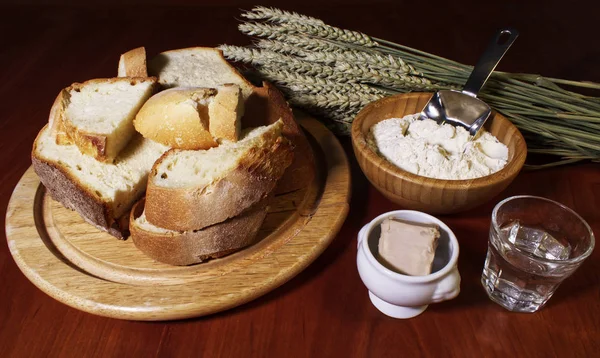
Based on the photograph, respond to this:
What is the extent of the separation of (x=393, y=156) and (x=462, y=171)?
22 centimetres

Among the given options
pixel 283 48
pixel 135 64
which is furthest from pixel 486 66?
pixel 135 64

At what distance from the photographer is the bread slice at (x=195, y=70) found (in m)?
1.94

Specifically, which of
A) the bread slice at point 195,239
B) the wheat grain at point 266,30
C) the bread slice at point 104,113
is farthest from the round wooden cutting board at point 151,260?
the wheat grain at point 266,30

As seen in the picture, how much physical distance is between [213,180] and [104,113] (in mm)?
534

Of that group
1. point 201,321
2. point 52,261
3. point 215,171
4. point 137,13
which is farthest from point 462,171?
point 137,13

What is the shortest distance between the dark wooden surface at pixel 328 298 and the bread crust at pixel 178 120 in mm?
536

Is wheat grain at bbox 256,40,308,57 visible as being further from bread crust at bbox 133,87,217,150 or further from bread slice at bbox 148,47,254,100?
bread crust at bbox 133,87,217,150

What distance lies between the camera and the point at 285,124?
1767 mm

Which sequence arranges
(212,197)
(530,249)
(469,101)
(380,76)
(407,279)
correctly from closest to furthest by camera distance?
(407,279) < (212,197) < (530,249) < (469,101) < (380,76)

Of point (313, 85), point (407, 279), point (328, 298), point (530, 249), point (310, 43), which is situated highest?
point (310, 43)

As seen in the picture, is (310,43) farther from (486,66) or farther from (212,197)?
(212,197)

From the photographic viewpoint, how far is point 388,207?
181cm

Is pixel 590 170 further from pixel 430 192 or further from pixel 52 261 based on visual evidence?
pixel 52 261

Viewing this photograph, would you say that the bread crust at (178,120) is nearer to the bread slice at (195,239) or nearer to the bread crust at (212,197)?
the bread crust at (212,197)
